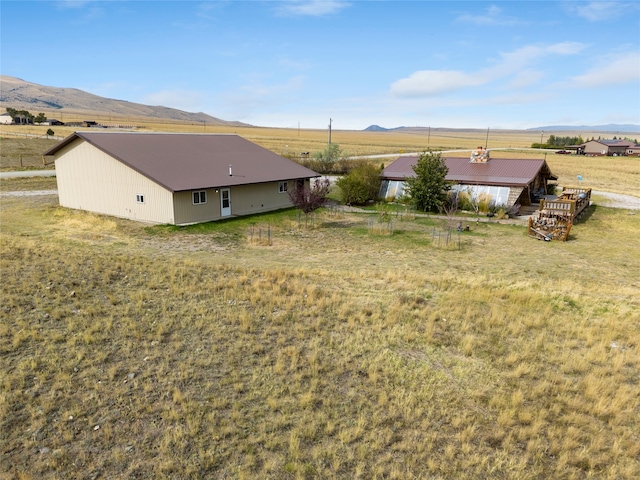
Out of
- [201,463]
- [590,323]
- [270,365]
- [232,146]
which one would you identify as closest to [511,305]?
[590,323]

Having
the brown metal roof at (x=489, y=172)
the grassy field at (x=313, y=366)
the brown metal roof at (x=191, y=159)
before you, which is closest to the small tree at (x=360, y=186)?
the brown metal roof at (x=489, y=172)

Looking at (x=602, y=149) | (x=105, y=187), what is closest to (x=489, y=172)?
(x=105, y=187)

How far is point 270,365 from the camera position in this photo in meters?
10.2

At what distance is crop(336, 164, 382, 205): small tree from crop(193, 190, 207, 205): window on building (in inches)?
468

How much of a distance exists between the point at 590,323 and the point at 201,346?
36.0 ft

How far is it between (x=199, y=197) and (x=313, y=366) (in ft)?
60.6

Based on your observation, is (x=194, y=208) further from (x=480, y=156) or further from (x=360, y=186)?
(x=480, y=156)

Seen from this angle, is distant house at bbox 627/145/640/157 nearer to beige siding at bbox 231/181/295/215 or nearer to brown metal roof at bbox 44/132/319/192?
brown metal roof at bbox 44/132/319/192

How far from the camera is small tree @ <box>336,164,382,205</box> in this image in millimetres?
34500

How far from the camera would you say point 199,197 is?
2633 centimetres

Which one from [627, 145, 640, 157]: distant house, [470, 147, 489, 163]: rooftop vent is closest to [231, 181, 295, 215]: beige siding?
[470, 147, 489, 163]: rooftop vent

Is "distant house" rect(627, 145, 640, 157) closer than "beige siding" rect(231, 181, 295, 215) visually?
No

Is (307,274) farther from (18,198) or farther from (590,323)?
(18,198)

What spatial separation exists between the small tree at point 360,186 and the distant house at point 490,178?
3.97 ft
